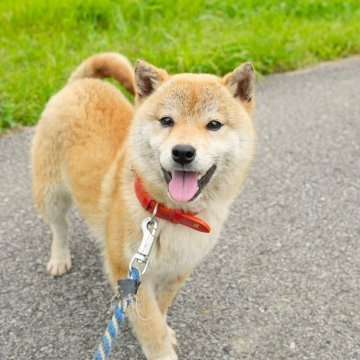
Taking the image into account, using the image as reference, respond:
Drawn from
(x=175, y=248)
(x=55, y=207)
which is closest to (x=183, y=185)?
(x=175, y=248)

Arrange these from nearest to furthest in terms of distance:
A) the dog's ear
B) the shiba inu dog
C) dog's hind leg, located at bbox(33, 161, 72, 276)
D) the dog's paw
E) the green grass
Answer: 1. the shiba inu dog
2. the dog's ear
3. dog's hind leg, located at bbox(33, 161, 72, 276)
4. the dog's paw
5. the green grass

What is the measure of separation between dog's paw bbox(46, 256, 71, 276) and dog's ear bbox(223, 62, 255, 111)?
1.56m

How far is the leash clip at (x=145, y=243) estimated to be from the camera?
2.25 metres

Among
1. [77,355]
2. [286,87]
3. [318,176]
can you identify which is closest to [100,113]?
[77,355]

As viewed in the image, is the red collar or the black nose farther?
the red collar

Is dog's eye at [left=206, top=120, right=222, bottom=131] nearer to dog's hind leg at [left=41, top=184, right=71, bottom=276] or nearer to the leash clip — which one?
the leash clip

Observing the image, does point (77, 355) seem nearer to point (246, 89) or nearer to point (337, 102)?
point (246, 89)

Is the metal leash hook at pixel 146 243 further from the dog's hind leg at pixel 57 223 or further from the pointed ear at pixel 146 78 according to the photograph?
the dog's hind leg at pixel 57 223

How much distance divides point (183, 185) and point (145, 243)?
0.31m

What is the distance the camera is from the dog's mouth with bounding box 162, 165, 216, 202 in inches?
91.0

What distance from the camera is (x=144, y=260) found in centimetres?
225

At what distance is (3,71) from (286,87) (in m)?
3.13

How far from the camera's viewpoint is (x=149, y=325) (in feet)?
8.41

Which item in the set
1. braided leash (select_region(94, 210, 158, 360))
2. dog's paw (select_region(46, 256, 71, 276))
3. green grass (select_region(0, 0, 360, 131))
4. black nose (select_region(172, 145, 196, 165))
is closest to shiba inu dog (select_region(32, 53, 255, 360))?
black nose (select_region(172, 145, 196, 165))
